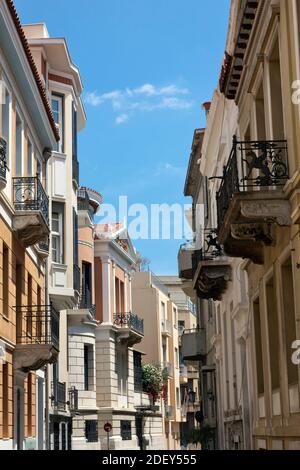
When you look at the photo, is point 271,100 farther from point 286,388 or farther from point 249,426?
point 249,426

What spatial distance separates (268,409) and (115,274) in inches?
1324

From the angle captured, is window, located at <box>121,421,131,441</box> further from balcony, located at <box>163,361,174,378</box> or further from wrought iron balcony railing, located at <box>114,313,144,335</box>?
balcony, located at <box>163,361,174,378</box>

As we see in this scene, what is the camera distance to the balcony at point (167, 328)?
69044 mm

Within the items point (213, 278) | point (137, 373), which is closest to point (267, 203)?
point (213, 278)

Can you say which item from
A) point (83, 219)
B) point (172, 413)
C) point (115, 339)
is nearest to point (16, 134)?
point (83, 219)

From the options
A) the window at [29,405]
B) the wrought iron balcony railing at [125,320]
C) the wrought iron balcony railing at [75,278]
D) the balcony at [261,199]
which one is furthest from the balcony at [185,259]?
the balcony at [261,199]

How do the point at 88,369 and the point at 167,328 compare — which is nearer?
the point at 88,369

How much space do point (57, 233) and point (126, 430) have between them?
19399 mm

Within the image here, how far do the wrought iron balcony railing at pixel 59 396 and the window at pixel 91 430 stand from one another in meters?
8.65

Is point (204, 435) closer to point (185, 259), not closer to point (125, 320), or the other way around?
point (185, 259)

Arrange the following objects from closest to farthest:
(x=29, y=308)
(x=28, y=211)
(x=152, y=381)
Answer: (x=28, y=211) < (x=29, y=308) < (x=152, y=381)

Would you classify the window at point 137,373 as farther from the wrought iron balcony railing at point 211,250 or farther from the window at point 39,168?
the window at point 39,168

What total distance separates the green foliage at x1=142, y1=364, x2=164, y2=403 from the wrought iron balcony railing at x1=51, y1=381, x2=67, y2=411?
82.2ft

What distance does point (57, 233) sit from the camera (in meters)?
32.6
